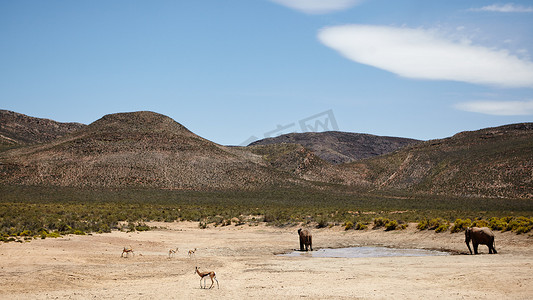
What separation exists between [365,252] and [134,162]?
243 feet

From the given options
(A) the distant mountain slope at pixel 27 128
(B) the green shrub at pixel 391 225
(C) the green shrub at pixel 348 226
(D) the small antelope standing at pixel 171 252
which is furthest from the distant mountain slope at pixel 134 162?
(D) the small antelope standing at pixel 171 252

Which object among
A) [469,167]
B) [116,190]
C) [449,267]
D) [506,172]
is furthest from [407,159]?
[449,267]

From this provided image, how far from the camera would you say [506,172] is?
85.2 meters

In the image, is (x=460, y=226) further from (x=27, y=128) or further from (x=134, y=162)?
(x=27, y=128)

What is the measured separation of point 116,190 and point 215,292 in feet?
222

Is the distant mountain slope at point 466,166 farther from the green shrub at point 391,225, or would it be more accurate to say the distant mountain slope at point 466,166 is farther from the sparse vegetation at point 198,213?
the green shrub at point 391,225

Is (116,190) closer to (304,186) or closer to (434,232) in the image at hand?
(304,186)

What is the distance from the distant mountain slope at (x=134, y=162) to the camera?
85438mm

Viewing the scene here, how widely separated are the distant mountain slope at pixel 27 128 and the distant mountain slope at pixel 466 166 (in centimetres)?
9028

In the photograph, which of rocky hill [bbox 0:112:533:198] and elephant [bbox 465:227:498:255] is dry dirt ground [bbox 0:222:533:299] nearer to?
elephant [bbox 465:227:498:255]

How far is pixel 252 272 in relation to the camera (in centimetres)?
1873

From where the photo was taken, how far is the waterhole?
24.1m

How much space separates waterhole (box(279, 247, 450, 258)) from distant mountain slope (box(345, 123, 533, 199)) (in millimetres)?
59639

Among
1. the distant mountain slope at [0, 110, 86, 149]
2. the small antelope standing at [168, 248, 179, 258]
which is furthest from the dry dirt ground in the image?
the distant mountain slope at [0, 110, 86, 149]
